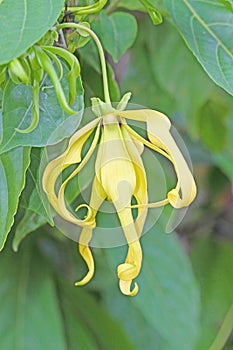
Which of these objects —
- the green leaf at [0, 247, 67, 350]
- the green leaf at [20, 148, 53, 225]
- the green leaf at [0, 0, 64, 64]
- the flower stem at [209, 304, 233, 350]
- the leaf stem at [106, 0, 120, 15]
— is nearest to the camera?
the green leaf at [0, 0, 64, 64]

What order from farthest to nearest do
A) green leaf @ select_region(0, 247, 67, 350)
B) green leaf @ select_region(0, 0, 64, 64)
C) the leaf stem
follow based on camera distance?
green leaf @ select_region(0, 247, 67, 350)
the leaf stem
green leaf @ select_region(0, 0, 64, 64)

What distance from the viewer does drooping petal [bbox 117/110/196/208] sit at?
396 millimetres

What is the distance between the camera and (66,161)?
0.41 m

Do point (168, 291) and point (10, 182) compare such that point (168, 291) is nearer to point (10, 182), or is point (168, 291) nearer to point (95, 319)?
point (95, 319)

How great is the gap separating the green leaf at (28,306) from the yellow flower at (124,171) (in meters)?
0.44

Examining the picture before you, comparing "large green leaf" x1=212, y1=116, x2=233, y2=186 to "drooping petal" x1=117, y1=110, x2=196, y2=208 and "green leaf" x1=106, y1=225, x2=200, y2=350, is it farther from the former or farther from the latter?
"drooping petal" x1=117, y1=110, x2=196, y2=208

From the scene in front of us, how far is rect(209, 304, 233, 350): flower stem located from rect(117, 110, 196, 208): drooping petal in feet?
2.23

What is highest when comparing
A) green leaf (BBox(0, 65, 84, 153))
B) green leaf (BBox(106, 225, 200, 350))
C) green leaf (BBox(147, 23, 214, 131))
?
green leaf (BBox(0, 65, 84, 153))

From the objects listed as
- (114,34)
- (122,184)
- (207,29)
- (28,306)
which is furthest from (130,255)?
(28,306)

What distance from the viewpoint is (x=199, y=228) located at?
1160 millimetres

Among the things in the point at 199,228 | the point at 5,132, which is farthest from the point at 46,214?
the point at 199,228

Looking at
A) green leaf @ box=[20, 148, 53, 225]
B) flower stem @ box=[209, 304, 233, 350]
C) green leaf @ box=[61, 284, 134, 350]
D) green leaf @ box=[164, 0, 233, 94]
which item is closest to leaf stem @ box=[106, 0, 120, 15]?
green leaf @ box=[164, 0, 233, 94]

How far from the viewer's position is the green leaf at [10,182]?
431mm

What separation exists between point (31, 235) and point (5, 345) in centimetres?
13
